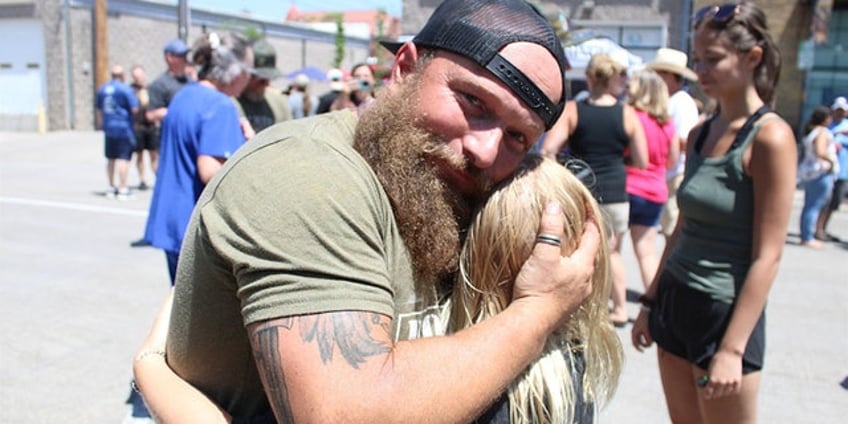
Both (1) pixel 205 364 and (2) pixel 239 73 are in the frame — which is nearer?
(1) pixel 205 364

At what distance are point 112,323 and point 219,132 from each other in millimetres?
1898

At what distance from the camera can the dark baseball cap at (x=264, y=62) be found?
527cm

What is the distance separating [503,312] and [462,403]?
0.67 feet

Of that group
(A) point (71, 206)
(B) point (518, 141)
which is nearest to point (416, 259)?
(B) point (518, 141)

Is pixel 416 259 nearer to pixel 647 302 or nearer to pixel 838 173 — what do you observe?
pixel 647 302

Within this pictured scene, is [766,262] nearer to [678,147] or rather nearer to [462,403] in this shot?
[462,403]

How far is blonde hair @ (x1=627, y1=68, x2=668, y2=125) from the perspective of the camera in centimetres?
557

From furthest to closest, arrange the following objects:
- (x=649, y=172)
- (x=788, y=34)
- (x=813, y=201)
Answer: (x=788, y=34) → (x=813, y=201) → (x=649, y=172)

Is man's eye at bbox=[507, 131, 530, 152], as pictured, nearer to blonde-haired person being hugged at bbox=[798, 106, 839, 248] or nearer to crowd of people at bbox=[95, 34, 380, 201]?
crowd of people at bbox=[95, 34, 380, 201]

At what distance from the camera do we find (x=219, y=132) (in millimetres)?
3914

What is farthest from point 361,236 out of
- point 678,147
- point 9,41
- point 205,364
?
point 9,41

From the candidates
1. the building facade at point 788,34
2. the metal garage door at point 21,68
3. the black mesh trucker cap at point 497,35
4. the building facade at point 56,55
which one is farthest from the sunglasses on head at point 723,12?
the metal garage door at point 21,68

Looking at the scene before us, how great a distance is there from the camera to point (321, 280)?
103 centimetres

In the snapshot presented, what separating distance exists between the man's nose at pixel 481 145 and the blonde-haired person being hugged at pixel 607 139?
381 centimetres
